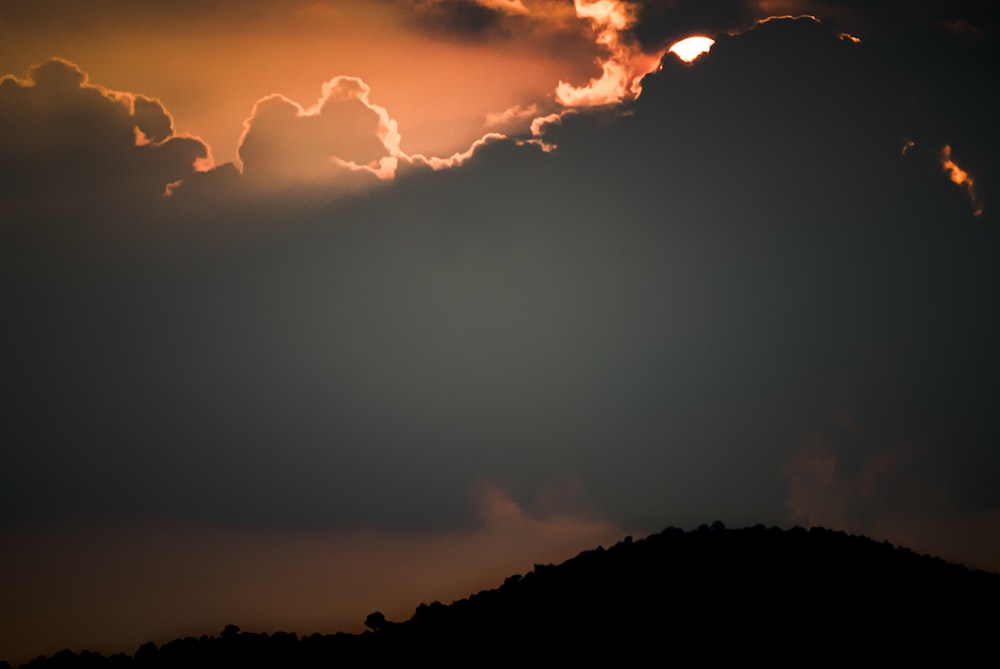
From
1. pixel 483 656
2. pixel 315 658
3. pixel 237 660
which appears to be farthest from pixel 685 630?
pixel 237 660

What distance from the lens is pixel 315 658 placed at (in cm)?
5100

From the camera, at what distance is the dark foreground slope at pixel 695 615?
41781 mm

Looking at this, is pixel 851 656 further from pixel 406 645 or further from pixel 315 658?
pixel 315 658

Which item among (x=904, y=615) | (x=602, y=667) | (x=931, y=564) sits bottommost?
(x=602, y=667)

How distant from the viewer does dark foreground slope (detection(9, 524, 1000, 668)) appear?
41781 millimetres

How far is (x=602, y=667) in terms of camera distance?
4222 centimetres

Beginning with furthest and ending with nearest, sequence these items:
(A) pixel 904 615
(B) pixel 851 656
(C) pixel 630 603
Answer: (C) pixel 630 603
(A) pixel 904 615
(B) pixel 851 656

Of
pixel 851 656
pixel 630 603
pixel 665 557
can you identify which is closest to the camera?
pixel 851 656

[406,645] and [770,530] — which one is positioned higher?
[770,530]

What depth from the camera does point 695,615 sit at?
4434 centimetres

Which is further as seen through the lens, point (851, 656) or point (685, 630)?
point (685, 630)

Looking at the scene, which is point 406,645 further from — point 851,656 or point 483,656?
point 851,656

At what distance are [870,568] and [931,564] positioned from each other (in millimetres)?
4053

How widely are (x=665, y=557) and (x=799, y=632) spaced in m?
10.1
